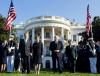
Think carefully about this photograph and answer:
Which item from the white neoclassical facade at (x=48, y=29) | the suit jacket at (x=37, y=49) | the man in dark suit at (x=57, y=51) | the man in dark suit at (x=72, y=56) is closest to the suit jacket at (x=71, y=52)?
the man in dark suit at (x=72, y=56)

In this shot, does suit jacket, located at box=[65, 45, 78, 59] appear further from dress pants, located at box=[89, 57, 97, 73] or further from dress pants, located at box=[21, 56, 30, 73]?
dress pants, located at box=[21, 56, 30, 73]

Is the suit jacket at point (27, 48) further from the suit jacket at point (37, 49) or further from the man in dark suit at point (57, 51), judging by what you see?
the man in dark suit at point (57, 51)

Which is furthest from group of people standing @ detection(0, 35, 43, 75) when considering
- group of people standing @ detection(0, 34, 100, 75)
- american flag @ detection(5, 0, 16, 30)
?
american flag @ detection(5, 0, 16, 30)

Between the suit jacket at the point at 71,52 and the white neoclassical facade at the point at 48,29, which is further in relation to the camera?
the white neoclassical facade at the point at 48,29

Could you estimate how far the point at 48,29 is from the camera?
282 ft

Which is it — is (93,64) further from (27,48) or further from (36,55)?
(27,48)

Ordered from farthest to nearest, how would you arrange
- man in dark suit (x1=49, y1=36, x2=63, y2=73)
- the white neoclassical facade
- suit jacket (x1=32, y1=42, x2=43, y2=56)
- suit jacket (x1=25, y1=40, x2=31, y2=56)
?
the white neoclassical facade
man in dark suit (x1=49, y1=36, x2=63, y2=73)
suit jacket (x1=25, y1=40, x2=31, y2=56)
suit jacket (x1=32, y1=42, x2=43, y2=56)

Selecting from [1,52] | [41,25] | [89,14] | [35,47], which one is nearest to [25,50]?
[35,47]

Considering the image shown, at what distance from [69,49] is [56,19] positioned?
62584 millimetres

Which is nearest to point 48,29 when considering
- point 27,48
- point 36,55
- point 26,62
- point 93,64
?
point 93,64

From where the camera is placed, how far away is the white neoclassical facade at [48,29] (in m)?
81.3

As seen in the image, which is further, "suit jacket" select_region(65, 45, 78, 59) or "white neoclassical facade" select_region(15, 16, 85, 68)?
"white neoclassical facade" select_region(15, 16, 85, 68)

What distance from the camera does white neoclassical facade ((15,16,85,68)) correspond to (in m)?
81.3

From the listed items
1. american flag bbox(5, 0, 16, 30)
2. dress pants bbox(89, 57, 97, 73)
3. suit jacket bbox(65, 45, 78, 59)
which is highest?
american flag bbox(5, 0, 16, 30)
